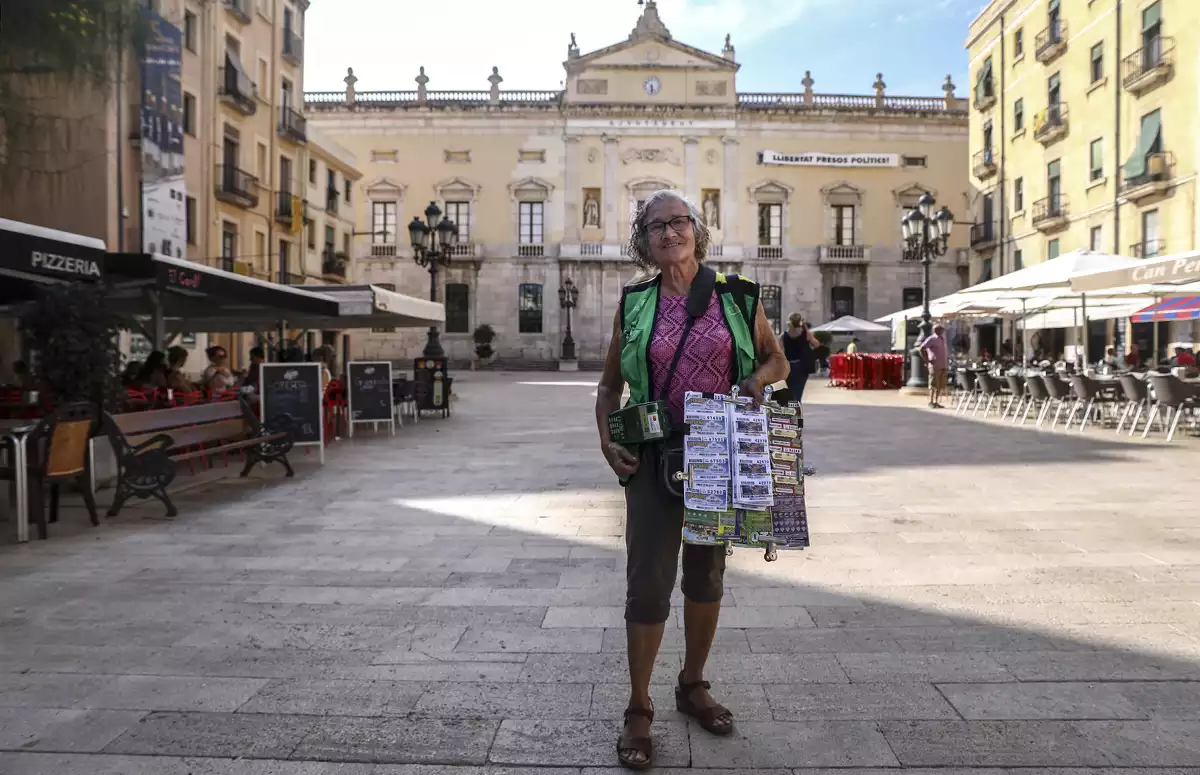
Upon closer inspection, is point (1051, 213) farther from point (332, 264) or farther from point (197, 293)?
point (197, 293)

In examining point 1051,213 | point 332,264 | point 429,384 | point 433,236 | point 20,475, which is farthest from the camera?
point 332,264

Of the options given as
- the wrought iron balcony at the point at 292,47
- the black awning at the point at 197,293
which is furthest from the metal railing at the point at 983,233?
the black awning at the point at 197,293

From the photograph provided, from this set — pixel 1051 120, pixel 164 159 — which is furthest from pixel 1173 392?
pixel 1051 120

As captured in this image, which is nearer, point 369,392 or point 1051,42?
point 369,392

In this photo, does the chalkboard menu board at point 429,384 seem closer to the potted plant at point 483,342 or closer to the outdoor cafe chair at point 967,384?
the outdoor cafe chair at point 967,384

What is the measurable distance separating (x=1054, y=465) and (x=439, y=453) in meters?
6.39

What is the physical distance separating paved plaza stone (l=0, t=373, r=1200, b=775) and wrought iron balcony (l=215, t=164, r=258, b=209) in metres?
19.7

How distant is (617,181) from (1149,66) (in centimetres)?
2386

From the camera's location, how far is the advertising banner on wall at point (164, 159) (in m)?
19.7

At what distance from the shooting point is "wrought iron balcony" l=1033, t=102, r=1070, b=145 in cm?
2800

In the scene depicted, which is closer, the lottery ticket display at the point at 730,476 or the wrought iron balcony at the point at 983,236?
the lottery ticket display at the point at 730,476

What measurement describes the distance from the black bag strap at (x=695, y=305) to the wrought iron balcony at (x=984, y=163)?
1362 inches

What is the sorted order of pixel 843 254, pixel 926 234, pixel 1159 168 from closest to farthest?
pixel 926 234
pixel 1159 168
pixel 843 254

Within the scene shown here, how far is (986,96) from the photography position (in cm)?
3384
